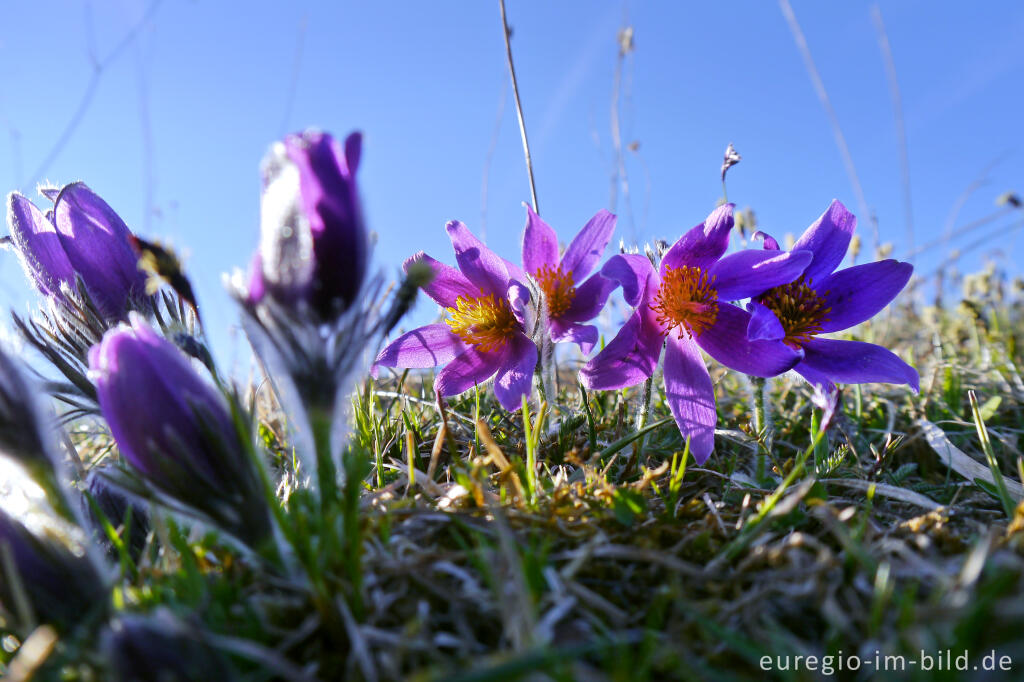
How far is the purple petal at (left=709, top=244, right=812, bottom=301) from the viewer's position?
1603mm

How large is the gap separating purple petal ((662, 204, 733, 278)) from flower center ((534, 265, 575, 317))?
25 cm

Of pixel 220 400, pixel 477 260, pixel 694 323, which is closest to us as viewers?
pixel 220 400

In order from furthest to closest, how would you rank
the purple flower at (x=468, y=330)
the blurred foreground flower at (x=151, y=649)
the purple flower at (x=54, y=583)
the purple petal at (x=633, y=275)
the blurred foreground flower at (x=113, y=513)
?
the purple flower at (x=468, y=330), the purple petal at (x=633, y=275), the blurred foreground flower at (x=113, y=513), the purple flower at (x=54, y=583), the blurred foreground flower at (x=151, y=649)

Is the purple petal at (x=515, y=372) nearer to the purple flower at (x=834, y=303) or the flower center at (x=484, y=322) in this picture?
the flower center at (x=484, y=322)

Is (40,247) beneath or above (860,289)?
above

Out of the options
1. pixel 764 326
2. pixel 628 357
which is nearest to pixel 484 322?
pixel 628 357

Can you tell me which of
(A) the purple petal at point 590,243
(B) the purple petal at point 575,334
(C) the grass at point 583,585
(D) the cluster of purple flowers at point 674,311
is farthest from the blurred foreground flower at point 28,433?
(A) the purple petal at point 590,243

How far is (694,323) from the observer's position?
172 centimetres

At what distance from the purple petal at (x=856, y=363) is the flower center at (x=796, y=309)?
42 mm

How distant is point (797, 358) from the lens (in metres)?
1.59

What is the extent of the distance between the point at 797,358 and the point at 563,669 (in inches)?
41.3

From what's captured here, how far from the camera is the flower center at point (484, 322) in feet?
6.00

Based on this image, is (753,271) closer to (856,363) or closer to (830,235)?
(830,235)

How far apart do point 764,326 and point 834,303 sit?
0.41 m
